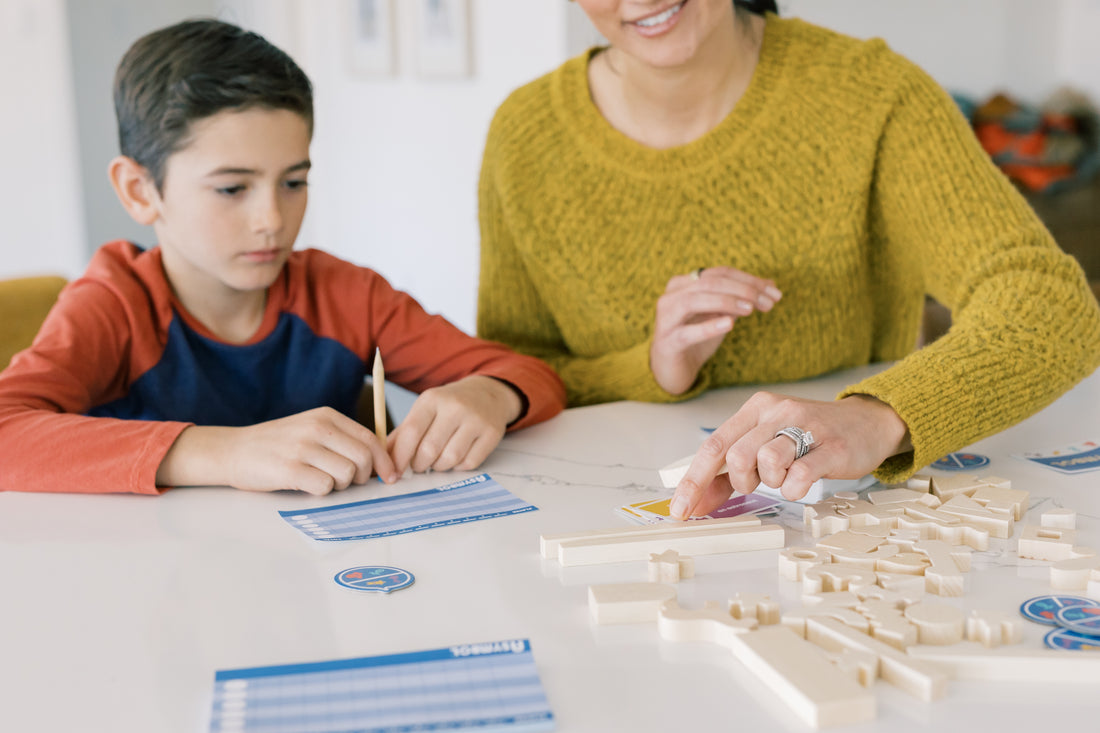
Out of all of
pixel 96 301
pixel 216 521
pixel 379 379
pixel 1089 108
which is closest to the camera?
pixel 216 521

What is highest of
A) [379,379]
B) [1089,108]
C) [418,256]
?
[1089,108]

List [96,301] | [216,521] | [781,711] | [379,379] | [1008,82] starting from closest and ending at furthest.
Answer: [781,711], [216,521], [379,379], [96,301], [1008,82]

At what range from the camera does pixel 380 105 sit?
13.2 ft

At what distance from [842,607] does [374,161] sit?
370cm

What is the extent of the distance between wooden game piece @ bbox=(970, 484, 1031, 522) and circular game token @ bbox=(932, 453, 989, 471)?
11cm

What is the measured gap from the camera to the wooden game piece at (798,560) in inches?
30.9

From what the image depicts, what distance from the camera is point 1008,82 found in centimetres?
411

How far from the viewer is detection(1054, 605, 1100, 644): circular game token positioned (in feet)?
2.23

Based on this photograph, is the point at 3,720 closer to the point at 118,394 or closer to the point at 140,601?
the point at 140,601

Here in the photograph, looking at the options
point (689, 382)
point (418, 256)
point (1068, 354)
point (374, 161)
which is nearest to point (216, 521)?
point (689, 382)

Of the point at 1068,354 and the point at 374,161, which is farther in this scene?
the point at 374,161

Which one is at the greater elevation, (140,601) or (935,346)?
(935,346)

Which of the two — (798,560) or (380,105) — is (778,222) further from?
(380,105)

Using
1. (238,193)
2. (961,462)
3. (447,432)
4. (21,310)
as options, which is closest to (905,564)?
(961,462)
